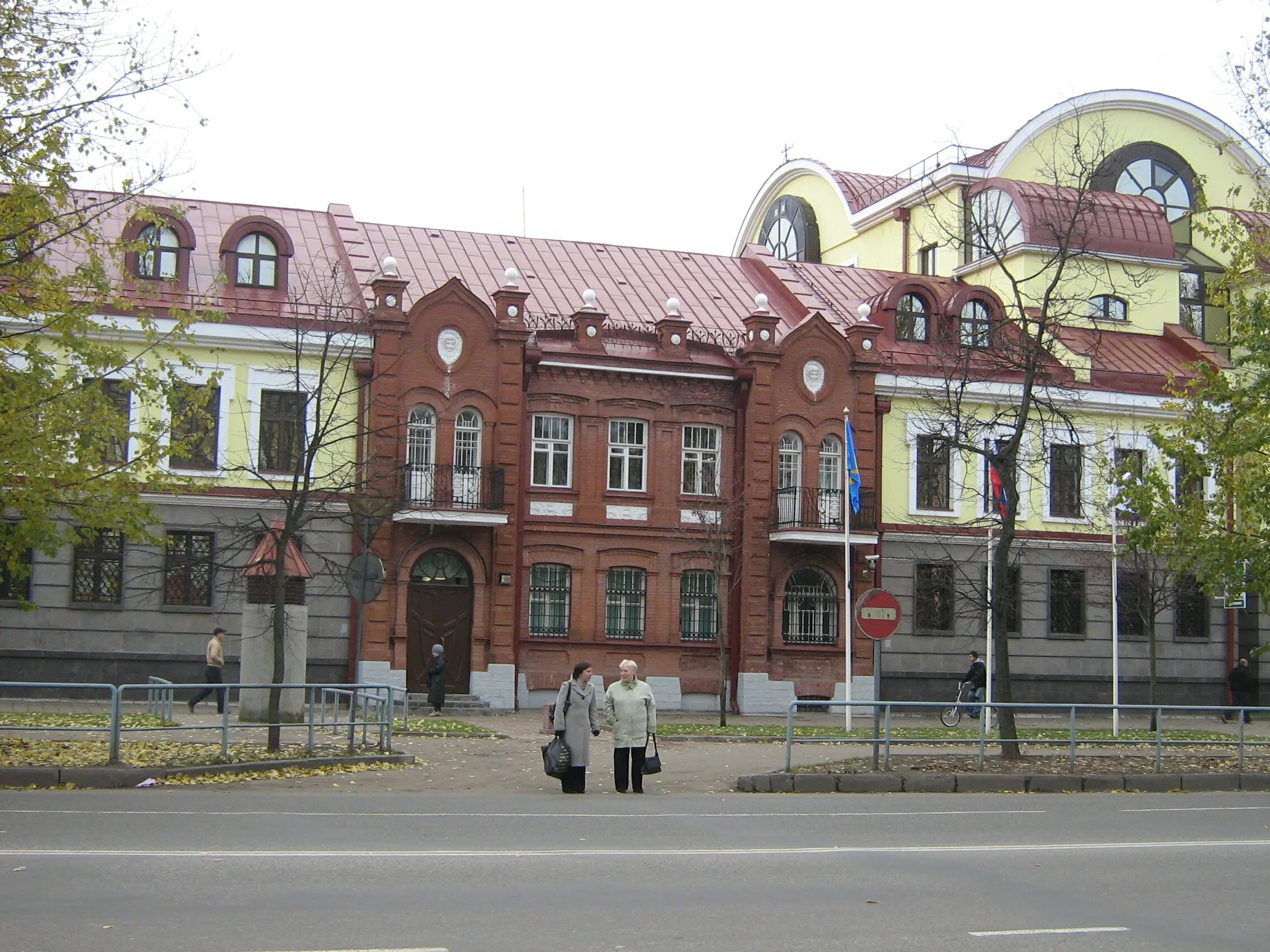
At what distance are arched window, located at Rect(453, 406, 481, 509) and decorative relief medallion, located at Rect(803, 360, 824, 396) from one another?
8.20m

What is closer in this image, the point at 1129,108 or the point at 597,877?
the point at 597,877

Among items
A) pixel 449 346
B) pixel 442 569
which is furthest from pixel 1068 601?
pixel 449 346

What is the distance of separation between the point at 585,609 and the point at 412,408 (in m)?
6.16

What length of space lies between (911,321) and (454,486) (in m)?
13.7

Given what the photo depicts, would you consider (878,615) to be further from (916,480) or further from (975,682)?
(916,480)

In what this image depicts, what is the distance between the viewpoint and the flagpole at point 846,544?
3322 centimetres

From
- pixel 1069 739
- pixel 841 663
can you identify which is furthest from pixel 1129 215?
pixel 1069 739

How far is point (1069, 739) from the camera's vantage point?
72.2 ft

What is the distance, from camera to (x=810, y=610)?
38719mm

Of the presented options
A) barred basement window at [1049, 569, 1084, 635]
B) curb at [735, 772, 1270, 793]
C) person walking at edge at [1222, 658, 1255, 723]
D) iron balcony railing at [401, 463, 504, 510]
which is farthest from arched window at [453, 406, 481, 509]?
person walking at edge at [1222, 658, 1255, 723]

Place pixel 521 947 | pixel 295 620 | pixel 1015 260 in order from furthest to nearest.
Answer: pixel 1015 260
pixel 295 620
pixel 521 947

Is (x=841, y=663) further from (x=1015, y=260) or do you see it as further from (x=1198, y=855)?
(x=1198, y=855)

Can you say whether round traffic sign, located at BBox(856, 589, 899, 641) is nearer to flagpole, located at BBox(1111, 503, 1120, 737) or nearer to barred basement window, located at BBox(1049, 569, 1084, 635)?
flagpole, located at BBox(1111, 503, 1120, 737)

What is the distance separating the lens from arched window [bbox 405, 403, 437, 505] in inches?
1393
